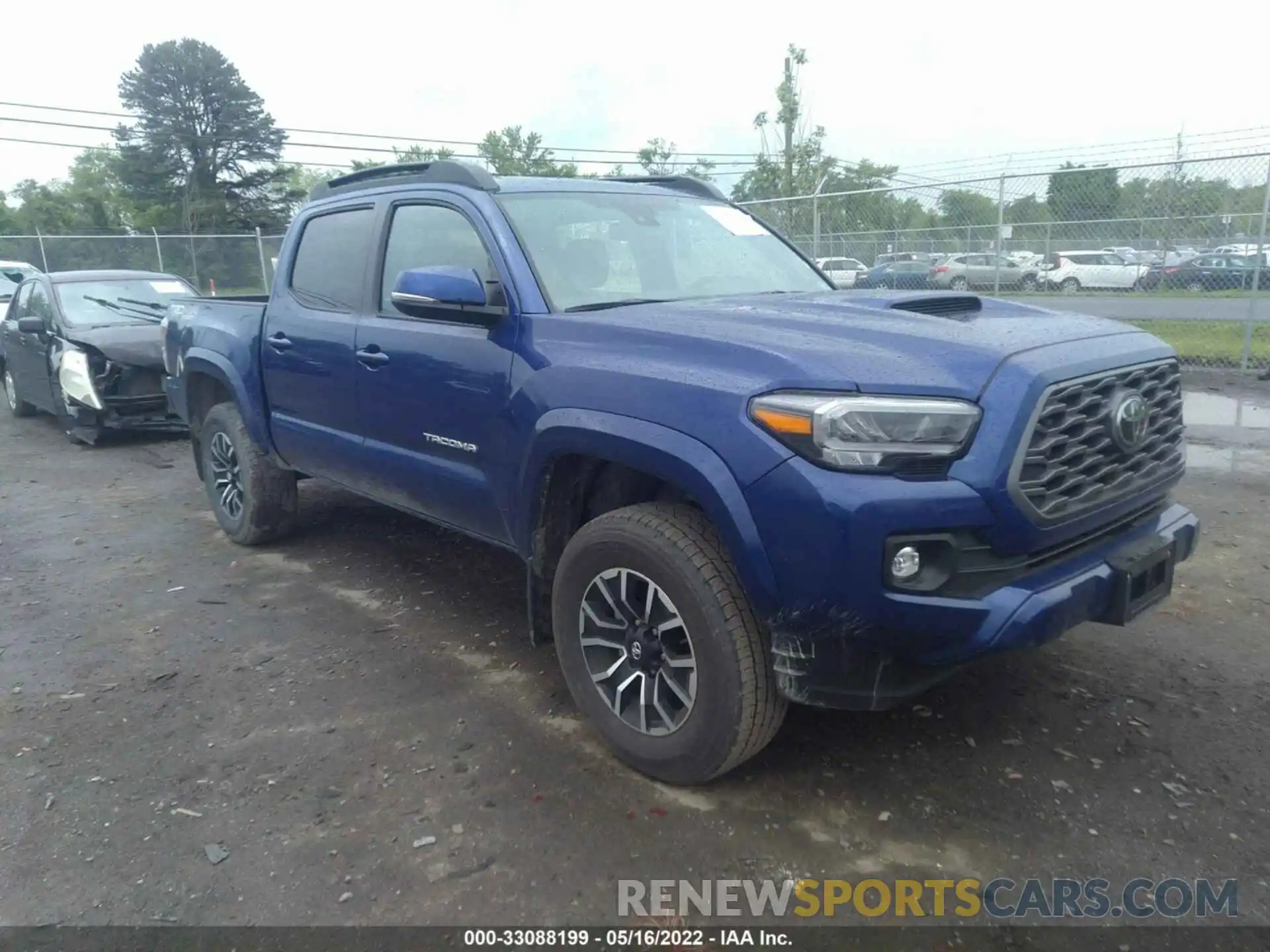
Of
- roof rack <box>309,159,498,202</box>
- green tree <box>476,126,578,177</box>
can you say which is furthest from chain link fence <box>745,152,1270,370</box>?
green tree <box>476,126,578,177</box>

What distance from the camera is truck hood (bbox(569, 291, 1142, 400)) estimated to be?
2.59 metres

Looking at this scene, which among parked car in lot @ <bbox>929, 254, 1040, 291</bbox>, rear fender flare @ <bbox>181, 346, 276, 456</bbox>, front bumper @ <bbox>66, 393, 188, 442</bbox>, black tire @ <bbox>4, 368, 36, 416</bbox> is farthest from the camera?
parked car in lot @ <bbox>929, 254, 1040, 291</bbox>

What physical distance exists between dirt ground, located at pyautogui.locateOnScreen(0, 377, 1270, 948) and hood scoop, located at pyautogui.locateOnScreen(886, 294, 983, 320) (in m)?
1.45

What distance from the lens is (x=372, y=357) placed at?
4.12m

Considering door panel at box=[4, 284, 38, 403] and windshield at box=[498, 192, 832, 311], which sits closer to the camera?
windshield at box=[498, 192, 832, 311]

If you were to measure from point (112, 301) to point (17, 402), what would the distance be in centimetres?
261

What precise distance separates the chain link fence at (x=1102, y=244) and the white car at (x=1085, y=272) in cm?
2

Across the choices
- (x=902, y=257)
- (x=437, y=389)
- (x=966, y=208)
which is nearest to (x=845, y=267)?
(x=902, y=257)

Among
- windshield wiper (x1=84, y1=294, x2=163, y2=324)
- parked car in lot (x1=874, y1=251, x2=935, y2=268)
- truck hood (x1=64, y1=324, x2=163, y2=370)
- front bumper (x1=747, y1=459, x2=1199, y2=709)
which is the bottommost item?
front bumper (x1=747, y1=459, x2=1199, y2=709)

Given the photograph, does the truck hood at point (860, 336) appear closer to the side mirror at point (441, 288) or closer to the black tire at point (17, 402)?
the side mirror at point (441, 288)

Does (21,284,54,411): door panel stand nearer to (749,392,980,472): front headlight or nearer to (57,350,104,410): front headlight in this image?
(57,350,104,410): front headlight

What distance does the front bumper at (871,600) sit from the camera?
8.07 feet

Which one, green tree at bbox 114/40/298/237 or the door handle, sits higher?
green tree at bbox 114/40/298/237

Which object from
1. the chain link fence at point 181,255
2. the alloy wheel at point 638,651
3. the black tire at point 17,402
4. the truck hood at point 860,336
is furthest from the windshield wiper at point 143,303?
the chain link fence at point 181,255
